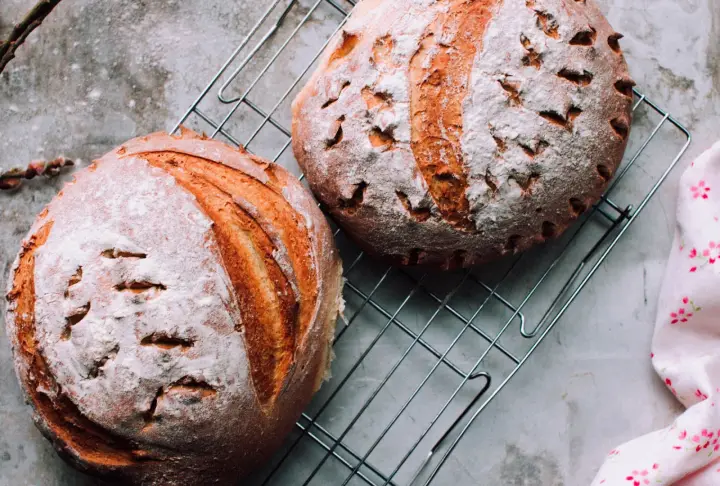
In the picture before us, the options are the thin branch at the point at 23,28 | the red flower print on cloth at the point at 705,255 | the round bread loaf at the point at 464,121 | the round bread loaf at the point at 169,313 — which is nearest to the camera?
the round bread loaf at the point at 169,313

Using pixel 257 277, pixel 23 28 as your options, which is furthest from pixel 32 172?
pixel 257 277

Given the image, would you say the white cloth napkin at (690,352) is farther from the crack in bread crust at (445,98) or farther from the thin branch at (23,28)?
the thin branch at (23,28)

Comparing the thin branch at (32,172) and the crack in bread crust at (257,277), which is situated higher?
the crack in bread crust at (257,277)

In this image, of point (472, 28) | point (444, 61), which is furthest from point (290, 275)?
point (472, 28)

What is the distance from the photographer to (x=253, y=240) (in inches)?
66.5

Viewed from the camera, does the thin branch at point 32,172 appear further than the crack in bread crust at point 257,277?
Yes

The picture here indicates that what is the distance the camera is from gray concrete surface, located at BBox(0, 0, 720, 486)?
2041 mm

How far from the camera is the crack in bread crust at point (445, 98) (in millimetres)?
1741

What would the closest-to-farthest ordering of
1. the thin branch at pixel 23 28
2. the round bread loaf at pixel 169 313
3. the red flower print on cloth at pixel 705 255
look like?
1. the round bread loaf at pixel 169 313
2. the thin branch at pixel 23 28
3. the red flower print on cloth at pixel 705 255

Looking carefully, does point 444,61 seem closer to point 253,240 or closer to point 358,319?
point 253,240

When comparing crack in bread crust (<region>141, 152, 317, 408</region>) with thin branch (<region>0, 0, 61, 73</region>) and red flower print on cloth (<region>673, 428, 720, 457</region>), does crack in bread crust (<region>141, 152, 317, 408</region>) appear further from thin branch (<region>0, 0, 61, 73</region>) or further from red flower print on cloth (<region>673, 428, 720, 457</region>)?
red flower print on cloth (<region>673, 428, 720, 457</region>)

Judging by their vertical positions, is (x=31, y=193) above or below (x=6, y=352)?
above

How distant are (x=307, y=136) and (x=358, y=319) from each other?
559 mm

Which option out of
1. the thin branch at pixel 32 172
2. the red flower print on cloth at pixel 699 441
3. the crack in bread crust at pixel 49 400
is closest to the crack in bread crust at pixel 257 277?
the crack in bread crust at pixel 49 400
